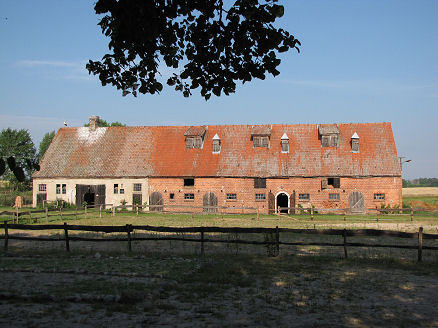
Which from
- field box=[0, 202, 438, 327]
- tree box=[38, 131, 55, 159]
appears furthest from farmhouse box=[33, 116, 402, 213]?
tree box=[38, 131, 55, 159]

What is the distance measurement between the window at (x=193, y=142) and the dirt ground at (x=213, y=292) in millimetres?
28366

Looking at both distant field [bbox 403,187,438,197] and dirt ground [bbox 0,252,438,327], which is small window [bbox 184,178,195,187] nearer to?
dirt ground [bbox 0,252,438,327]

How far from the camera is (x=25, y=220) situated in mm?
A: 27828

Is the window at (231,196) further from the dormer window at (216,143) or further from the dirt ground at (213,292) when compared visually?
the dirt ground at (213,292)

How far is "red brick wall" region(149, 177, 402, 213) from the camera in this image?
37.6 meters

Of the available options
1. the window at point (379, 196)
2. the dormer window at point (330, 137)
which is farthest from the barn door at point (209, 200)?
the window at point (379, 196)

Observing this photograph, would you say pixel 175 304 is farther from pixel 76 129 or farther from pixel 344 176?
pixel 76 129

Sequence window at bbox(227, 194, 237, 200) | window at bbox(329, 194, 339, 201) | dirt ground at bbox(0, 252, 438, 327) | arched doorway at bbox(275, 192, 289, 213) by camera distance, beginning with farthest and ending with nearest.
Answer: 1. arched doorway at bbox(275, 192, 289, 213)
2. window at bbox(227, 194, 237, 200)
3. window at bbox(329, 194, 339, 201)
4. dirt ground at bbox(0, 252, 438, 327)

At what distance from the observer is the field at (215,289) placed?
815cm

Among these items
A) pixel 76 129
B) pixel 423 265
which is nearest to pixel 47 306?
pixel 423 265

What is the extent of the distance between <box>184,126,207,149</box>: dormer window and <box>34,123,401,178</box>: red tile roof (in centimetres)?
46

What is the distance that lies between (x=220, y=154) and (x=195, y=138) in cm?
312

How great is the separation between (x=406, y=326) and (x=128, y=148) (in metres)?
37.5

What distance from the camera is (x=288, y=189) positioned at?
3828cm
